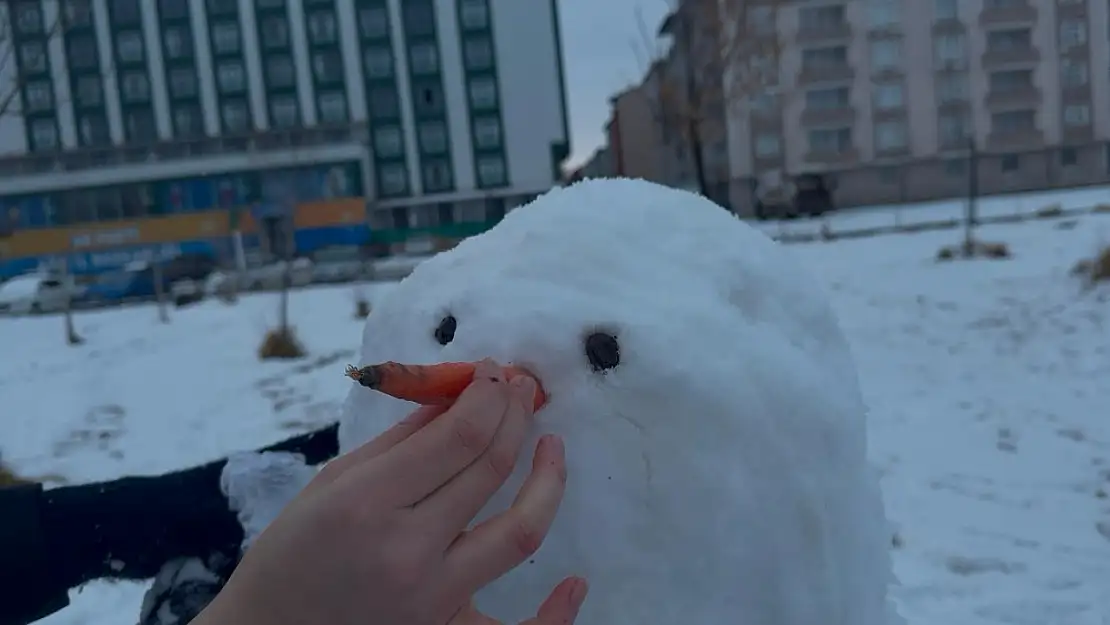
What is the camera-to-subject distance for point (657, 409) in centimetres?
113

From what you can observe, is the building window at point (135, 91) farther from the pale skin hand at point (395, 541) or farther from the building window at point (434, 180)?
the pale skin hand at point (395, 541)

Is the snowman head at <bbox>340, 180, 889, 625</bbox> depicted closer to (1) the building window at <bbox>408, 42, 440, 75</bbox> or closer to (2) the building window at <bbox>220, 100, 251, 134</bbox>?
(1) the building window at <bbox>408, 42, 440, 75</bbox>

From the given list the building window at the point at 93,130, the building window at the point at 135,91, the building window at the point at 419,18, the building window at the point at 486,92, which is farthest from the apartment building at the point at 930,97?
the building window at the point at 93,130

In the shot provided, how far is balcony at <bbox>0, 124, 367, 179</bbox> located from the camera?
38250 millimetres

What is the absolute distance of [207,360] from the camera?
28.8 feet

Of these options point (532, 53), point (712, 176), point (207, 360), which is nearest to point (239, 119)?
point (532, 53)

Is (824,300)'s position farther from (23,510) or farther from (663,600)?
(23,510)

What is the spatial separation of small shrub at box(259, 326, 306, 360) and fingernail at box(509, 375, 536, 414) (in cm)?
785

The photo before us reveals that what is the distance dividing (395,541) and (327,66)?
1698 inches

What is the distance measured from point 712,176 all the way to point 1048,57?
12920mm

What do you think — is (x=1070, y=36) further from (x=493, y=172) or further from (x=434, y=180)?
(x=434, y=180)

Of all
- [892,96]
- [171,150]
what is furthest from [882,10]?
[171,150]

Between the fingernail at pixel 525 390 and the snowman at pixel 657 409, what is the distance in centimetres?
10

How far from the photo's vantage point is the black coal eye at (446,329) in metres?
1.20
